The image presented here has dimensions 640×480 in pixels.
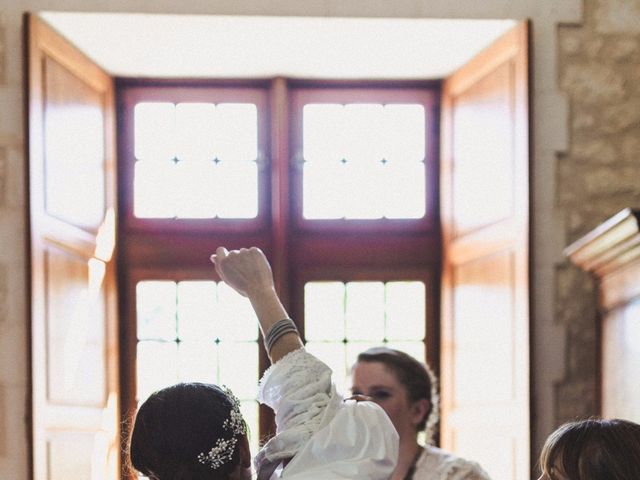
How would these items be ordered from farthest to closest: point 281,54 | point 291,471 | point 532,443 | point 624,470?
point 281,54 → point 532,443 → point 291,471 → point 624,470

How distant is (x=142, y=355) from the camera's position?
4.07 m

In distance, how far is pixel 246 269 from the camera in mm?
1979

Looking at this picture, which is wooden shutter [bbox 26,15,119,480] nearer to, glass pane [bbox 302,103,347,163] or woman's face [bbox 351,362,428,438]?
glass pane [bbox 302,103,347,163]

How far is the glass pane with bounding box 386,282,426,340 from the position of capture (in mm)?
4152

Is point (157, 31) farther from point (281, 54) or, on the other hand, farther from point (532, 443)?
point (532, 443)

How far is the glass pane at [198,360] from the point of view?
4074 millimetres

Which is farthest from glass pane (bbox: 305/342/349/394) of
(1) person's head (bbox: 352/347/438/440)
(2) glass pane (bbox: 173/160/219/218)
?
(1) person's head (bbox: 352/347/438/440)

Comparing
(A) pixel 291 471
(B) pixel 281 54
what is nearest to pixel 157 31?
(B) pixel 281 54

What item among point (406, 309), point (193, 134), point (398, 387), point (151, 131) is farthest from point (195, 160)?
point (398, 387)

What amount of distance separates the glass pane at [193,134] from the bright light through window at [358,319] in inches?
27.0

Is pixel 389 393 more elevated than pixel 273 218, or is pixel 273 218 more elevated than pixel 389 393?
pixel 273 218

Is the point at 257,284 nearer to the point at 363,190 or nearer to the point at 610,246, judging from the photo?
the point at 610,246

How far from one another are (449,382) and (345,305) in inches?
20.0

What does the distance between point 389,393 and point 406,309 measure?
1.17 m
